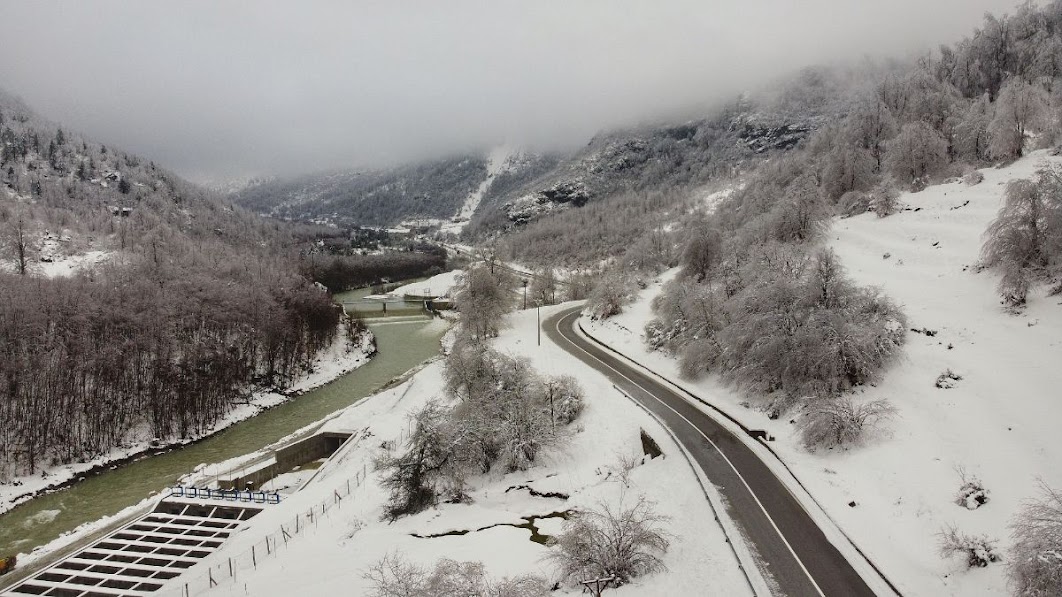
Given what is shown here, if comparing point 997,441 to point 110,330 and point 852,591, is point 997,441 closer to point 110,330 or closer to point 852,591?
point 852,591

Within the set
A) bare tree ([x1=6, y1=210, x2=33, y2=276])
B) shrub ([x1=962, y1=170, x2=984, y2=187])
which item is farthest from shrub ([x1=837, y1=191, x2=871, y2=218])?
bare tree ([x1=6, y1=210, x2=33, y2=276])

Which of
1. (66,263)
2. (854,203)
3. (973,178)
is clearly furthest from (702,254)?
(66,263)

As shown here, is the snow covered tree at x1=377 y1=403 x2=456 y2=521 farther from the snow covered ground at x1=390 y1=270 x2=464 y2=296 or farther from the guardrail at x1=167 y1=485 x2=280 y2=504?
the snow covered ground at x1=390 y1=270 x2=464 y2=296

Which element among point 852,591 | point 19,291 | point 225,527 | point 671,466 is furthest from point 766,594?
point 19,291

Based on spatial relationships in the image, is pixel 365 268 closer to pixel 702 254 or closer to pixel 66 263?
pixel 66 263

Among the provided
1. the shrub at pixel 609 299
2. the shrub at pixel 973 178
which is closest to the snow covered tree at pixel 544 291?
the shrub at pixel 609 299

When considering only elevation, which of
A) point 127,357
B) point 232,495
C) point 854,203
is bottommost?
point 232,495
